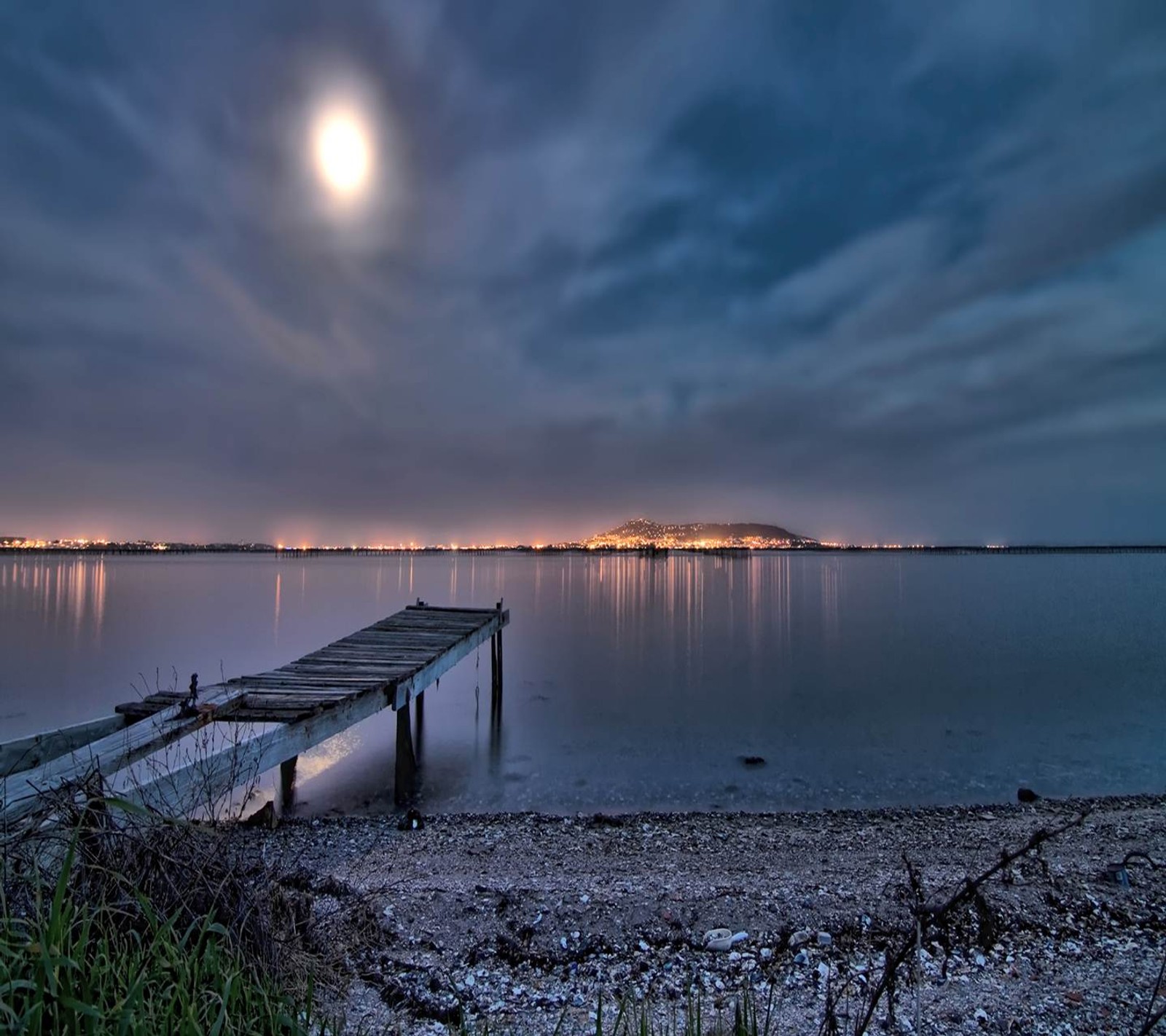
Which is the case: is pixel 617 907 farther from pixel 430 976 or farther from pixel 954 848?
pixel 954 848

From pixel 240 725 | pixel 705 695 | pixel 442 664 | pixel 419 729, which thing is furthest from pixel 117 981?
pixel 705 695

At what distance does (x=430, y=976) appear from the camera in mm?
5676

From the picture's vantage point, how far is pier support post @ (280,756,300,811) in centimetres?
1160

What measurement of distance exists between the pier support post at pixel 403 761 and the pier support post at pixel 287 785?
181 centimetres

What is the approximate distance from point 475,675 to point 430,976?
19136mm

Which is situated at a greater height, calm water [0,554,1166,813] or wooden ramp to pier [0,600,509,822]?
wooden ramp to pier [0,600,509,822]

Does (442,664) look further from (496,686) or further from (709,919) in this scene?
(709,919)

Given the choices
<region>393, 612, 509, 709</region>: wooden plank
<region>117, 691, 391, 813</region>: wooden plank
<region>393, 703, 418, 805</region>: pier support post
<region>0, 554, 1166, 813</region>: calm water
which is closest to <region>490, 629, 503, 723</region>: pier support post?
<region>0, 554, 1166, 813</region>: calm water

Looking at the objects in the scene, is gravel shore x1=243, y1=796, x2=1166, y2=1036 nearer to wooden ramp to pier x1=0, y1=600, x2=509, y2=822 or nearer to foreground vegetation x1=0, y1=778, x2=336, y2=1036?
wooden ramp to pier x1=0, y1=600, x2=509, y2=822

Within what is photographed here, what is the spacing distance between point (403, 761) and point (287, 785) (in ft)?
6.95

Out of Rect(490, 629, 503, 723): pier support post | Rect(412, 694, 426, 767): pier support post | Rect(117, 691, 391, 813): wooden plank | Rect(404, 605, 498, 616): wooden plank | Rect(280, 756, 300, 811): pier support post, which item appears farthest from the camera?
Rect(404, 605, 498, 616): wooden plank

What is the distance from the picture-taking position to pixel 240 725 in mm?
9922

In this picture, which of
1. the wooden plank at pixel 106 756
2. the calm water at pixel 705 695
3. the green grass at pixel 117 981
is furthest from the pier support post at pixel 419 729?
the green grass at pixel 117 981

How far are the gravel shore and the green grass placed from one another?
1.99 meters
